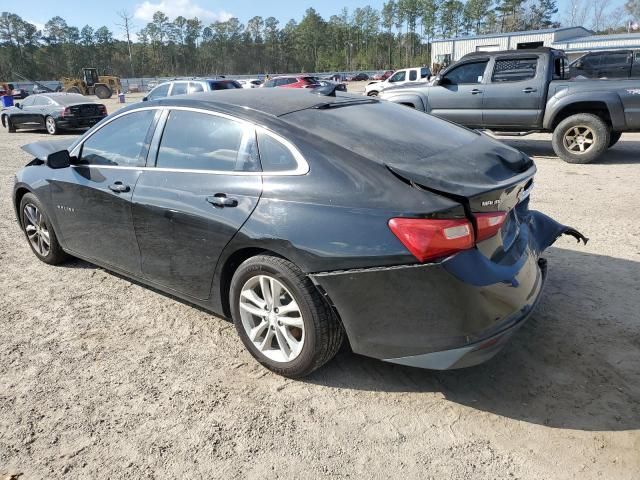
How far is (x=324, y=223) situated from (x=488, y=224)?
0.81m

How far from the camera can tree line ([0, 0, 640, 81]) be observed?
3595 inches

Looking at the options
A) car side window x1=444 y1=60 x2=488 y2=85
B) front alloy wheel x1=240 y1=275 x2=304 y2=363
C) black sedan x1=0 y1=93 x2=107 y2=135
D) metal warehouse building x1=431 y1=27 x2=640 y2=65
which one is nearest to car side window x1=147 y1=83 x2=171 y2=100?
black sedan x1=0 y1=93 x2=107 y2=135

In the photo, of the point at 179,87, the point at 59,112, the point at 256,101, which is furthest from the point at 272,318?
the point at 59,112

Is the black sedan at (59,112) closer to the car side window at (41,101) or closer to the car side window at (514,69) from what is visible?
the car side window at (41,101)

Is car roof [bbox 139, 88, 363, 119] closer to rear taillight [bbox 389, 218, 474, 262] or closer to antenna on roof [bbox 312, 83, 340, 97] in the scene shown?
antenna on roof [bbox 312, 83, 340, 97]

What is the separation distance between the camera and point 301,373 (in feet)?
9.46

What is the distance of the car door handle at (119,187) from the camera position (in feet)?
11.8

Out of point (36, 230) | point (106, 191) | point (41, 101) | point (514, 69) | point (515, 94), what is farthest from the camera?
point (41, 101)

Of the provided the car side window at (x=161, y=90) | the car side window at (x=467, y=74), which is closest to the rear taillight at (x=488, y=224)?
the car side window at (x=467, y=74)

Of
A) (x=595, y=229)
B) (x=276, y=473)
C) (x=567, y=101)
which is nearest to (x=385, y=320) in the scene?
(x=276, y=473)

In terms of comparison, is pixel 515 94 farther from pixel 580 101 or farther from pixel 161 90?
pixel 161 90

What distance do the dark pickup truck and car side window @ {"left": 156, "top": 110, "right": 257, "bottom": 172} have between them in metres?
7.55

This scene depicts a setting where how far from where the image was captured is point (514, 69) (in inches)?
376

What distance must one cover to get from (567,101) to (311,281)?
7.90 meters
